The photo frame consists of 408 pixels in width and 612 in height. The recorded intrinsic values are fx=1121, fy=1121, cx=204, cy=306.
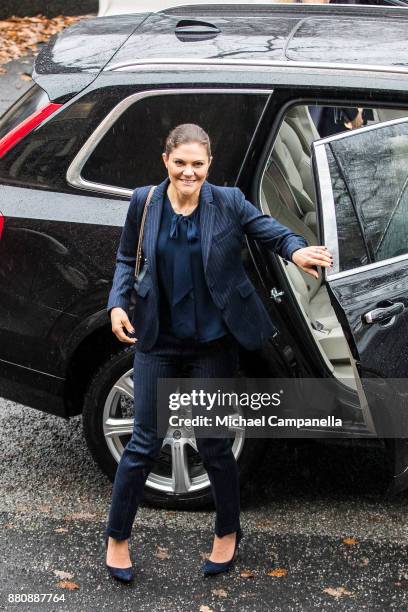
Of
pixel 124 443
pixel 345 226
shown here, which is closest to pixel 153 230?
pixel 345 226

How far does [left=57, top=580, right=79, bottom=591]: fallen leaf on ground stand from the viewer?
13.8 ft

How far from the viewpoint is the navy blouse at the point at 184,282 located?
3.86 meters

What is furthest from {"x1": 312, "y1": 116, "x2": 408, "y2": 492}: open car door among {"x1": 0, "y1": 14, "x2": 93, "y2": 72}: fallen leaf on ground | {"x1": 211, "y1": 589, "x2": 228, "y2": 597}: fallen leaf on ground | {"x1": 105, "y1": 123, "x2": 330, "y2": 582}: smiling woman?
{"x1": 0, "y1": 14, "x2": 93, "y2": 72}: fallen leaf on ground

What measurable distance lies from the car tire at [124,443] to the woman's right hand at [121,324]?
0.63 m

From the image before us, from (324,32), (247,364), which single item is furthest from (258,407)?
(324,32)

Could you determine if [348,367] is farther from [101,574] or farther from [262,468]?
[101,574]

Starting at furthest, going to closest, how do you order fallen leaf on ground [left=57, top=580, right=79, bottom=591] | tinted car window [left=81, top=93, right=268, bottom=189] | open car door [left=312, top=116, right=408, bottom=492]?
tinted car window [left=81, top=93, right=268, bottom=189] < fallen leaf on ground [left=57, top=580, right=79, bottom=591] < open car door [left=312, top=116, right=408, bottom=492]

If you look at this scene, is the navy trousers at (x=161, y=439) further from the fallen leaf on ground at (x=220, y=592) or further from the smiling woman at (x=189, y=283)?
the fallen leaf on ground at (x=220, y=592)

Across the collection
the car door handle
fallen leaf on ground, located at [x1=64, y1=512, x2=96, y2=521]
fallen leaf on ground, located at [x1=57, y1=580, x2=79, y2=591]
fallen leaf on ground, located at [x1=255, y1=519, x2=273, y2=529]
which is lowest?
fallen leaf on ground, located at [x1=64, y1=512, x2=96, y2=521]

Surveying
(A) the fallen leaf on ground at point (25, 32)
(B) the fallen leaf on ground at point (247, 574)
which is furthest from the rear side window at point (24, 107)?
(A) the fallen leaf on ground at point (25, 32)

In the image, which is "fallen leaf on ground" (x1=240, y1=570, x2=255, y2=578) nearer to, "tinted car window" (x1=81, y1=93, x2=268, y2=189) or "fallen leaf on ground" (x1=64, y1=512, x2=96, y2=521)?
"fallen leaf on ground" (x1=64, y1=512, x2=96, y2=521)

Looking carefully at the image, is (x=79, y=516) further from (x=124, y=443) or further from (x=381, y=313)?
(x=381, y=313)

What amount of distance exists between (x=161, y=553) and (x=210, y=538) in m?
0.23

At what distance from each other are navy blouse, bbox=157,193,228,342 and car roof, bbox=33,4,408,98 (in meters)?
0.88
